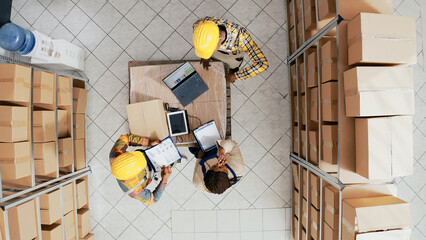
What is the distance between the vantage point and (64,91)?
9.32ft

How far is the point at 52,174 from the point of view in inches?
106

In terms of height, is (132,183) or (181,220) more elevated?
(132,183)

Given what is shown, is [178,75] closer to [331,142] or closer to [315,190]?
[331,142]

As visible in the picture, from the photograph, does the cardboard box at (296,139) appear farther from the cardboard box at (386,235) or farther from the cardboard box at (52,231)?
Answer: the cardboard box at (52,231)

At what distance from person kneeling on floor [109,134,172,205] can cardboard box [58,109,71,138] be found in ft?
3.03

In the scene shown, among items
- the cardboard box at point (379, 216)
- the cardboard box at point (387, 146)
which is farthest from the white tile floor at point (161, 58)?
the cardboard box at point (387, 146)

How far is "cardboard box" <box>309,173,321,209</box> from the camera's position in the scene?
96.5 inches

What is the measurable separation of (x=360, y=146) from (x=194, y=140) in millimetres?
1545

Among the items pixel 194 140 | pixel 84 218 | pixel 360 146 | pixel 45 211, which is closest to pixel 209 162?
pixel 194 140

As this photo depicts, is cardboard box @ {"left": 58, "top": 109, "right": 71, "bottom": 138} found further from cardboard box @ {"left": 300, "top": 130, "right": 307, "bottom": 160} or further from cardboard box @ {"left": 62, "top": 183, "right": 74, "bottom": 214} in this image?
cardboard box @ {"left": 300, "top": 130, "right": 307, "bottom": 160}

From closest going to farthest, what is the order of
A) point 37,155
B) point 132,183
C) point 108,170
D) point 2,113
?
1. point 2,113
2. point 132,183
3. point 37,155
4. point 108,170

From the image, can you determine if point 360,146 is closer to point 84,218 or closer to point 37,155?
point 37,155

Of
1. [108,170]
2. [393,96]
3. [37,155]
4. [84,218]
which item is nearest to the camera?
[393,96]

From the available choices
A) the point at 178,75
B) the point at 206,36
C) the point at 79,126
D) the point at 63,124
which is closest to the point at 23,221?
the point at 63,124
